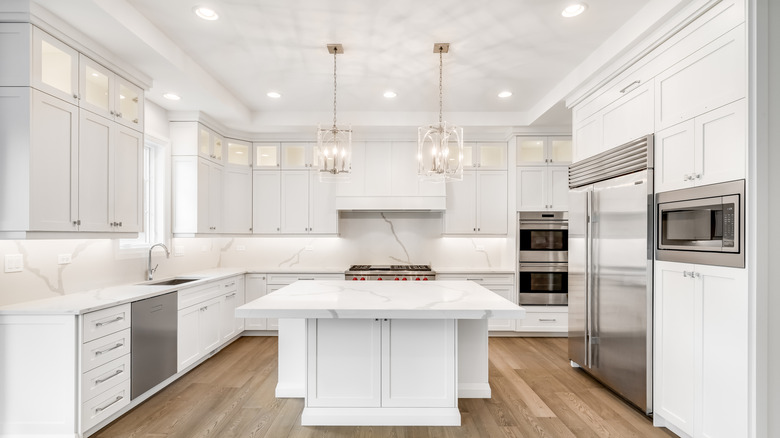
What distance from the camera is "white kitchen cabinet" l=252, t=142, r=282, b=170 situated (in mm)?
5359

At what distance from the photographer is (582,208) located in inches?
141

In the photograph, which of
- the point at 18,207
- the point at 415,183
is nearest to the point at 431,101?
the point at 415,183

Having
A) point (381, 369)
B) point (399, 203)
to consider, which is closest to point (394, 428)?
point (381, 369)

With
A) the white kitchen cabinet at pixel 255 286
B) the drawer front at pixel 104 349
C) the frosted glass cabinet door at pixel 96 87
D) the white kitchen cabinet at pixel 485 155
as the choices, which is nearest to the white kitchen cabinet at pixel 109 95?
the frosted glass cabinet door at pixel 96 87

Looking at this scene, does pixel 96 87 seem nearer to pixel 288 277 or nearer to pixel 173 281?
pixel 173 281

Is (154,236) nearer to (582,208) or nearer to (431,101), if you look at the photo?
→ (431,101)

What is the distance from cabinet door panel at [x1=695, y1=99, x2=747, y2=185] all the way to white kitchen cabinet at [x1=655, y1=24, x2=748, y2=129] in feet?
0.20

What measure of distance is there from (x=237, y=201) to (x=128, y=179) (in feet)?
6.33

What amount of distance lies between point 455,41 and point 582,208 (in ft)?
6.02

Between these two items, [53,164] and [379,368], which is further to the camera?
[379,368]

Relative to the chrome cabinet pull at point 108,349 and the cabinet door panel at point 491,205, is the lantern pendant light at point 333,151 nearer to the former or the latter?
the chrome cabinet pull at point 108,349

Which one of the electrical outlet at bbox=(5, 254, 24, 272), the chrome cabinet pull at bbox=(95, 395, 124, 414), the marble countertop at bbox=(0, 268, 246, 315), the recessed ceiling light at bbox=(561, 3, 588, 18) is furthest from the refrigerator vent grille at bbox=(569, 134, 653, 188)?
the electrical outlet at bbox=(5, 254, 24, 272)

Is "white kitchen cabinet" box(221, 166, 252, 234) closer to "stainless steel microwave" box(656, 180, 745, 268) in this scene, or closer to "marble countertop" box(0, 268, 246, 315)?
"marble countertop" box(0, 268, 246, 315)

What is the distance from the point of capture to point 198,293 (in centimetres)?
390
